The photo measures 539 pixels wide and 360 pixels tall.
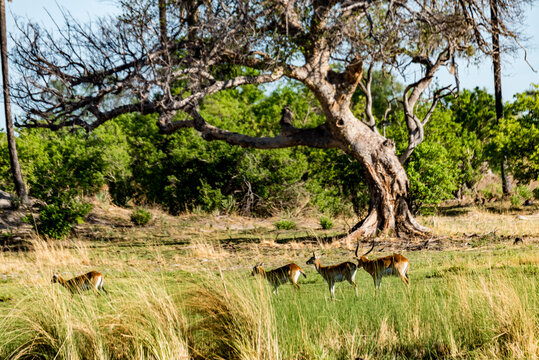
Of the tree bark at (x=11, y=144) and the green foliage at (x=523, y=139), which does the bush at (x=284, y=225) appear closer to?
the green foliage at (x=523, y=139)

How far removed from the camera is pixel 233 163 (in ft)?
88.4

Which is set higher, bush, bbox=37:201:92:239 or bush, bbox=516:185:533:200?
bush, bbox=516:185:533:200

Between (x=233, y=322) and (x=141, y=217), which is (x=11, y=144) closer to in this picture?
(x=141, y=217)

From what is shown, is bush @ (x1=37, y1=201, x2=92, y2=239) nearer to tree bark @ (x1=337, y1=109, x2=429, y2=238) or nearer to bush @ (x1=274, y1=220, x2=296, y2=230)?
bush @ (x1=274, y1=220, x2=296, y2=230)

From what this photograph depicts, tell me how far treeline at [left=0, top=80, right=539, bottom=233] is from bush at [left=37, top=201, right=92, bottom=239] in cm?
12

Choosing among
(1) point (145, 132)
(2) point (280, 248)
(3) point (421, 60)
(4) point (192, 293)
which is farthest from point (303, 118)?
(4) point (192, 293)

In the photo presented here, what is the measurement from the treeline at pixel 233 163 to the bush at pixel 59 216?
12 centimetres

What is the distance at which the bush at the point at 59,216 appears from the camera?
17.7 metres

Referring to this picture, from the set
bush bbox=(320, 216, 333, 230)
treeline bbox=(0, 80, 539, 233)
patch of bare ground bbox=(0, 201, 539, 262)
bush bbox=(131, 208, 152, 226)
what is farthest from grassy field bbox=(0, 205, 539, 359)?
bush bbox=(131, 208, 152, 226)

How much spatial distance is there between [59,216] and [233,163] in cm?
1070

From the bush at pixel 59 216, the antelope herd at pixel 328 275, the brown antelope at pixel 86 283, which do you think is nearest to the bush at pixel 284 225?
the bush at pixel 59 216

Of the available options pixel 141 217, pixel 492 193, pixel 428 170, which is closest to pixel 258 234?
pixel 141 217

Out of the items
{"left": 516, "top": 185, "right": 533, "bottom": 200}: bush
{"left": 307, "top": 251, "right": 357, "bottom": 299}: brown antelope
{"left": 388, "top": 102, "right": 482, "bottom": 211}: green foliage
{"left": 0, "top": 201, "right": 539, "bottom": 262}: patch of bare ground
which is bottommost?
{"left": 0, "top": 201, "right": 539, "bottom": 262}: patch of bare ground

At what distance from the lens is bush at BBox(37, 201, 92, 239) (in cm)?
1772
